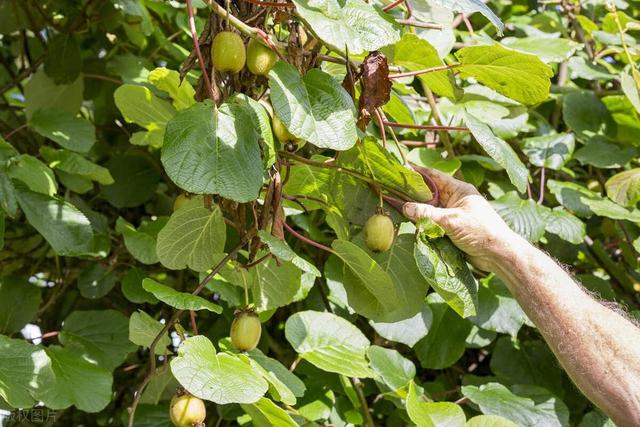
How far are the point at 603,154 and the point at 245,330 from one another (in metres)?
1.05

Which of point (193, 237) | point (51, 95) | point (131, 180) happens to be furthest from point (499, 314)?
point (51, 95)

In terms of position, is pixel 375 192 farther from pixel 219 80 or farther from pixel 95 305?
pixel 95 305

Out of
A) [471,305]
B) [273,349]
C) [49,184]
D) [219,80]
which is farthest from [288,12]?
[273,349]

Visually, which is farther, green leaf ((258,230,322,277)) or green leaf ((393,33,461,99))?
green leaf ((393,33,461,99))

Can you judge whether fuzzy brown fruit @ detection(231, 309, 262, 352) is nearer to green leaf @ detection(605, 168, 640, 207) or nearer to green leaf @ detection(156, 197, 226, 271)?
green leaf @ detection(156, 197, 226, 271)

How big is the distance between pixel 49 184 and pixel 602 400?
935 millimetres

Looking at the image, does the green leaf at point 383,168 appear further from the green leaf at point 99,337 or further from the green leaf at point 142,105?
the green leaf at point 99,337

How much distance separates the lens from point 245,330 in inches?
45.5

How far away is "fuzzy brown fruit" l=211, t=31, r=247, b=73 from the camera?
3.39 feet

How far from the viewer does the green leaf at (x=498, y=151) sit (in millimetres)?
1190

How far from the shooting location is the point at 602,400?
1303 mm

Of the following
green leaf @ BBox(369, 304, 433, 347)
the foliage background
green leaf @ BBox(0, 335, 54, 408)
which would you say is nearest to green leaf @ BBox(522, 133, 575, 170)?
the foliage background

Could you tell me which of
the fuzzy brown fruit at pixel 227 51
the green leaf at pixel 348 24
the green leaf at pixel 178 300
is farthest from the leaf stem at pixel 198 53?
the green leaf at pixel 178 300

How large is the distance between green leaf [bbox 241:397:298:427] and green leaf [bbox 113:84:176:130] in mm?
465
